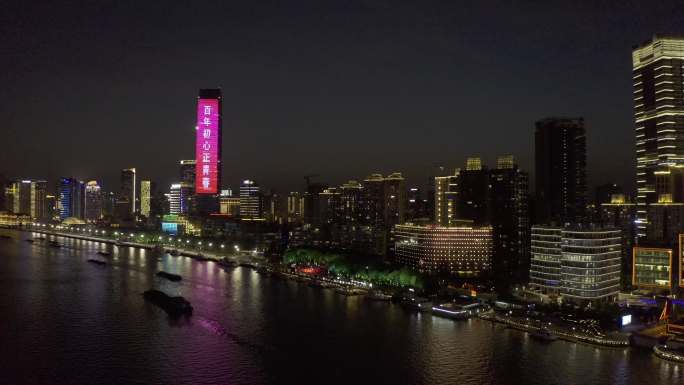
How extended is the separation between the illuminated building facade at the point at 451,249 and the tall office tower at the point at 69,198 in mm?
48170

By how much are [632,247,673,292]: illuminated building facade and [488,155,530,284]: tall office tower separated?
9.34 m

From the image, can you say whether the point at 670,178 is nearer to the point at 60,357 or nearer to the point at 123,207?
the point at 60,357

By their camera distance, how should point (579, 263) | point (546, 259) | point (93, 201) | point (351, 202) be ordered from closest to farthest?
point (579, 263), point (546, 259), point (351, 202), point (93, 201)

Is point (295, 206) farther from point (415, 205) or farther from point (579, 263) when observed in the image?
point (579, 263)

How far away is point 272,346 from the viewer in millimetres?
10258

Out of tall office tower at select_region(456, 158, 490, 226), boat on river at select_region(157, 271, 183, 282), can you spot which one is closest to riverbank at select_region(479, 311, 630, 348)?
boat on river at select_region(157, 271, 183, 282)

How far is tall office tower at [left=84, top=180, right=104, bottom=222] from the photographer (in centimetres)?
6184

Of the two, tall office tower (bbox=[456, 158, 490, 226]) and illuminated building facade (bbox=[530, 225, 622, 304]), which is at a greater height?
tall office tower (bbox=[456, 158, 490, 226])

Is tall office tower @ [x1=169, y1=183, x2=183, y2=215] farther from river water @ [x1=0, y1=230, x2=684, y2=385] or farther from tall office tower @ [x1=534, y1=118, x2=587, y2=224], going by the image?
river water @ [x1=0, y1=230, x2=684, y2=385]

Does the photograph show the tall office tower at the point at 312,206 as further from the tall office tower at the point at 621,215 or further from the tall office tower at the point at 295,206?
the tall office tower at the point at 621,215

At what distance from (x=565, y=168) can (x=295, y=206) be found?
27661 millimetres

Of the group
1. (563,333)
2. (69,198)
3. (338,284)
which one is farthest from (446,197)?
(69,198)

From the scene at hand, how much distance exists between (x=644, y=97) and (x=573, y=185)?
37.4 feet

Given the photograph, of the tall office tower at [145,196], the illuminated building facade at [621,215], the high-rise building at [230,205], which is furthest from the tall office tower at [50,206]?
the illuminated building facade at [621,215]
